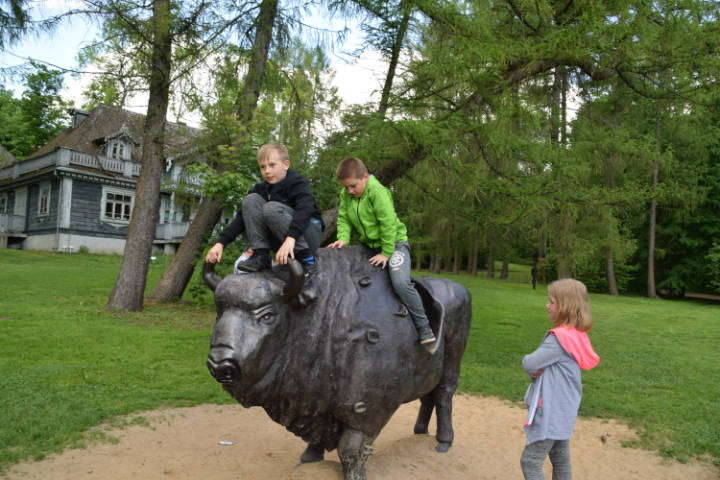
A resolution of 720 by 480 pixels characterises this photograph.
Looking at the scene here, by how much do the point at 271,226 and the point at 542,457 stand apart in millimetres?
2344

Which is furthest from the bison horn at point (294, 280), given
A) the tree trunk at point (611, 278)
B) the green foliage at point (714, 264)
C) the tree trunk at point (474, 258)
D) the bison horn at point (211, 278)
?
the tree trunk at point (474, 258)

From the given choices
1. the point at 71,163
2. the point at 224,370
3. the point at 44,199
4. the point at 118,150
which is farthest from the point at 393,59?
the point at 44,199

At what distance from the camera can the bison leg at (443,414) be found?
501 cm

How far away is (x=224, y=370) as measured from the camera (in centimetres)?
286

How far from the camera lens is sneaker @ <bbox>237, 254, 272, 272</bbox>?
11.2ft

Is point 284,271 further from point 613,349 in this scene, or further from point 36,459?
point 613,349

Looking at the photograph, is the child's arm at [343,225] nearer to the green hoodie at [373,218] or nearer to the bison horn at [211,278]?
the green hoodie at [373,218]

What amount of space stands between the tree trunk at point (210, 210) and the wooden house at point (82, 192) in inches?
590

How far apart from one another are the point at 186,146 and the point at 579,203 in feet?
31.4

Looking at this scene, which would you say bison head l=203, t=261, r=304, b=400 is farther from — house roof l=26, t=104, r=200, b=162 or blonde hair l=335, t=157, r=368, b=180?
house roof l=26, t=104, r=200, b=162

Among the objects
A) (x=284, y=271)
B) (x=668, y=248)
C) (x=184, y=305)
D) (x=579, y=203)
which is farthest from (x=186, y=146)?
(x=668, y=248)

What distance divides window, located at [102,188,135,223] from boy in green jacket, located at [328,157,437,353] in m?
30.3

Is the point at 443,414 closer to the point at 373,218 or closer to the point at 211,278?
the point at 373,218

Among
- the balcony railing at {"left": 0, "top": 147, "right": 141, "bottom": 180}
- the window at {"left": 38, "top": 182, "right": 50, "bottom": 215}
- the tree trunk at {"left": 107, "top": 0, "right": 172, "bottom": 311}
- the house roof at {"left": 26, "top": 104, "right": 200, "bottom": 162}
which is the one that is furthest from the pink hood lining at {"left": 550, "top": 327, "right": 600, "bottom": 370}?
the window at {"left": 38, "top": 182, "right": 50, "bottom": 215}
